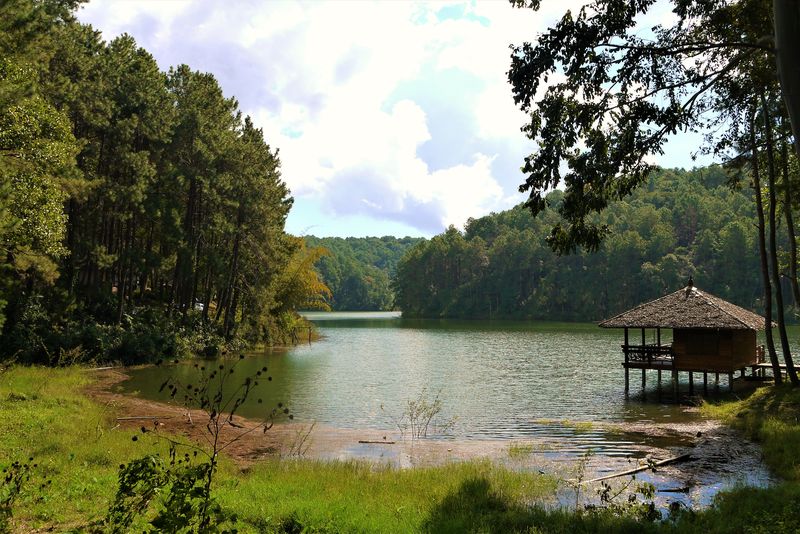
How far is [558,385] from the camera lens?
32.3 meters

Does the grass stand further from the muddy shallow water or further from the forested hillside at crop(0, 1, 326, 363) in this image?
the forested hillside at crop(0, 1, 326, 363)

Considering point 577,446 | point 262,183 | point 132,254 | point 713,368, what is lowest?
point 577,446

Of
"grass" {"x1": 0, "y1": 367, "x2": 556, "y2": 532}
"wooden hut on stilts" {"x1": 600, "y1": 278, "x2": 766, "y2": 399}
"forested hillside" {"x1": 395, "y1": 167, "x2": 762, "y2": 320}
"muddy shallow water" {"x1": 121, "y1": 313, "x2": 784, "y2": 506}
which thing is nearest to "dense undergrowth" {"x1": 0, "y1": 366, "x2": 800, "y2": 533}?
"grass" {"x1": 0, "y1": 367, "x2": 556, "y2": 532}

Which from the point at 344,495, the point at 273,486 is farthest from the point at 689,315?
the point at 273,486

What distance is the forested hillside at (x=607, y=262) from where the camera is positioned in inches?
4099

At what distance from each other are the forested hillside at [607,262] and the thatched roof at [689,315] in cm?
7168

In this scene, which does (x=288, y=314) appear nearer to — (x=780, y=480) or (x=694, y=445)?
(x=694, y=445)

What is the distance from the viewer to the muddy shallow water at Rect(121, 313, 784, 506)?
52.7 feet

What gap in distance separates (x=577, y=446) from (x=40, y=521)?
14.8 metres

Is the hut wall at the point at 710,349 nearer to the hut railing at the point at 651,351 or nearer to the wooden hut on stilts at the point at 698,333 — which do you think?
the wooden hut on stilts at the point at 698,333

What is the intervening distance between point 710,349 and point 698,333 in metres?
0.92

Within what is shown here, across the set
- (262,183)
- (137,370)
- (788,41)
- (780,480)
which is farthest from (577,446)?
(262,183)

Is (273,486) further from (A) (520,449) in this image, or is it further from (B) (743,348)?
(B) (743,348)

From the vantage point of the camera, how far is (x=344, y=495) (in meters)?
11.2
